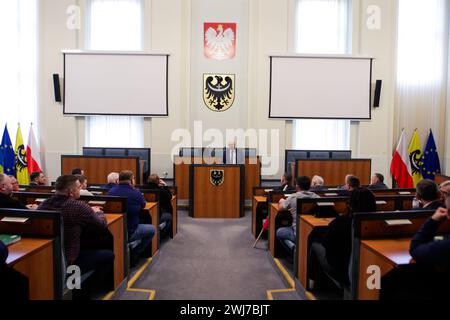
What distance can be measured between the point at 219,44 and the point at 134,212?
591 cm

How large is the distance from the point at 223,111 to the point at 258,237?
4421mm

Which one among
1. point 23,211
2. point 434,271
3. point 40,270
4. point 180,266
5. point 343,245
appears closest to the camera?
point 434,271

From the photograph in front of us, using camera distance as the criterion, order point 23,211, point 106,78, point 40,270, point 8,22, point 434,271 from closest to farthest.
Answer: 1. point 434,271
2. point 40,270
3. point 23,211
4. point 8,22
5. point 106,78

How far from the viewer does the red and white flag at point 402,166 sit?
25.8 ft

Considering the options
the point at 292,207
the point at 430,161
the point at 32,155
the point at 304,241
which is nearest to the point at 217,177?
the point at 292,207

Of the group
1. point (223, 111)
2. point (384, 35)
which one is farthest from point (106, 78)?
point (384, 35)

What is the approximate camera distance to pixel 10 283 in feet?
6.00

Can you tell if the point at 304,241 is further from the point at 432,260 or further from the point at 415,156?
the point at 415,156

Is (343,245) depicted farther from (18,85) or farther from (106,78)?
(18,85)

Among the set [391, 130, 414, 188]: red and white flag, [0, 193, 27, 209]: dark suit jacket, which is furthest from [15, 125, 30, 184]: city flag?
[391, 130, 414, 188]: red and white flag

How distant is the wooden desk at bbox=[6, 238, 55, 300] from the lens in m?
2.02

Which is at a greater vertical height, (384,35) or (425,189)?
(384,35)
